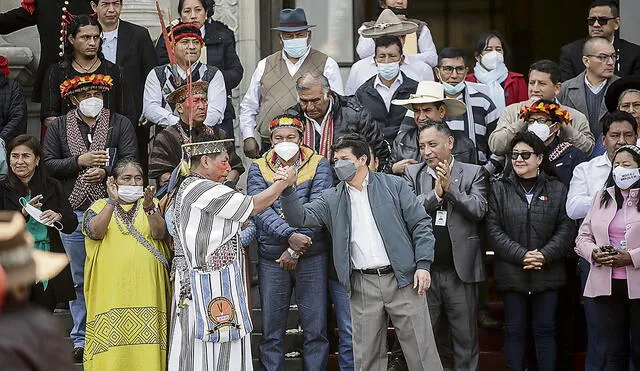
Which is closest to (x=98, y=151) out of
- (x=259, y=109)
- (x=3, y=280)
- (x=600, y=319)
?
(x=259, y=109)

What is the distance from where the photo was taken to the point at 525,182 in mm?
9516

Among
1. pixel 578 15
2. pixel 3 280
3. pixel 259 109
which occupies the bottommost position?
pixel 3 280

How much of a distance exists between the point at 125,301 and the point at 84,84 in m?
1.74

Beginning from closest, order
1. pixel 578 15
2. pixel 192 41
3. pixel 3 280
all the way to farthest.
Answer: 1. pixel 3 280
2. pixel 192 41
3. pixel 578 15

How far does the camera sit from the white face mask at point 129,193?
9.16 m

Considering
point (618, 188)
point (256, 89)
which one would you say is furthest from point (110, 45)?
point (618, 188)

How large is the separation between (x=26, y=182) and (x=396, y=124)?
2.79 meters

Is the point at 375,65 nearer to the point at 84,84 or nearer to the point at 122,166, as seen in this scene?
the point at 84,84

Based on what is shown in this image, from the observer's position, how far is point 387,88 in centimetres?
1042

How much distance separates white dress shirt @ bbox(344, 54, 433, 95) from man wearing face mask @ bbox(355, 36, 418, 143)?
8.4 inches

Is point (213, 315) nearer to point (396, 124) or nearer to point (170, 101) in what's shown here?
point (170, 101)

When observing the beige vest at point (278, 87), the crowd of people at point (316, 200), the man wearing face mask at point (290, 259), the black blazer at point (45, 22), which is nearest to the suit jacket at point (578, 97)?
the crowd of people at point (316, 200)

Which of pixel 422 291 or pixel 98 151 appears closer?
pixel 422 291

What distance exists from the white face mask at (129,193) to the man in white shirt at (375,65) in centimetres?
231
